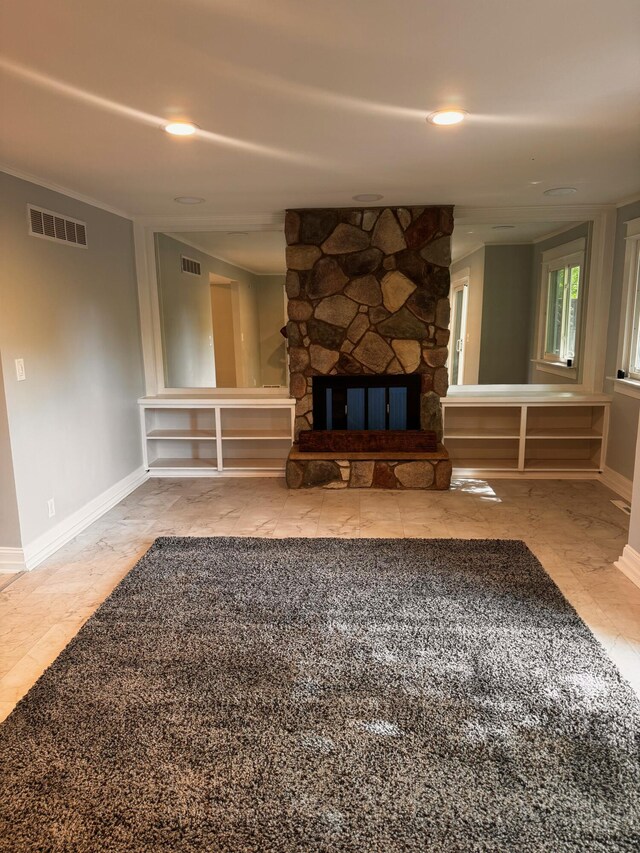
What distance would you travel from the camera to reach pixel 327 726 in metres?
1.95

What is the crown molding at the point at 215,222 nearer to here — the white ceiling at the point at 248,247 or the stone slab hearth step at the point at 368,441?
the white ceiling at the point at 248,247

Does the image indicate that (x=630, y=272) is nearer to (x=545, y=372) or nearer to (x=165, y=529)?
(x=545, y=372)

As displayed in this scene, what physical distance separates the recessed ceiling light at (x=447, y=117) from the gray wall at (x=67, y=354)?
229 centimetres

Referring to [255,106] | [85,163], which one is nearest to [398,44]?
[255,106]

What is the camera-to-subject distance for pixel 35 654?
2.42 m

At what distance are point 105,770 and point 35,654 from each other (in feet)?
2.81

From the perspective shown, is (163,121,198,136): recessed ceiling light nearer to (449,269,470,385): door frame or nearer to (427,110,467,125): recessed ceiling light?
(427,110,467,125): recessed ceiling light

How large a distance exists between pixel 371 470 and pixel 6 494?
261 cm

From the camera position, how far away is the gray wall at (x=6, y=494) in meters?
3.08

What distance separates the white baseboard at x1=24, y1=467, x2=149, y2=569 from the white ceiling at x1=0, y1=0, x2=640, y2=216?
2144 mm

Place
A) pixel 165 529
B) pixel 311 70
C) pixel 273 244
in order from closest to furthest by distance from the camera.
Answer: pixel 311 70, pixel 165 529, pixel 273 244

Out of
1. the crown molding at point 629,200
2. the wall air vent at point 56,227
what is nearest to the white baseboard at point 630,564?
the crown molding at point 629,200

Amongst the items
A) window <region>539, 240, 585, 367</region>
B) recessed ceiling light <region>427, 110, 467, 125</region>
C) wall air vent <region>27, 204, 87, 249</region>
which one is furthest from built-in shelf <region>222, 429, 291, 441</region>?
recessed ceiling light <region>427, 110, 467, 125</region>

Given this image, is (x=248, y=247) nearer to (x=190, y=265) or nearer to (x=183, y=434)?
(x=190, y=265)
